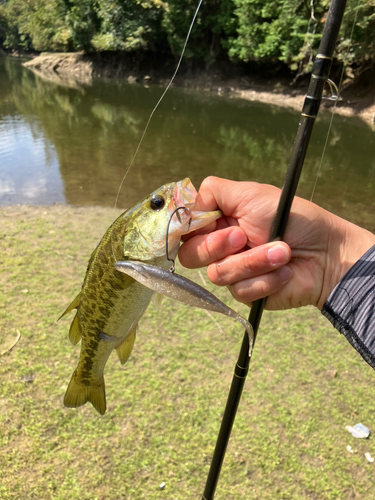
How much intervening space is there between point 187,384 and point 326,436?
1.21 metres

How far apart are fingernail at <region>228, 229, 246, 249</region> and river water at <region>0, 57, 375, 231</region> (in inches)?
273

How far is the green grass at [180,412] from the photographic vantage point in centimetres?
275

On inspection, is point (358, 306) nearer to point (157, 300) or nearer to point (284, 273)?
point (284, 273)

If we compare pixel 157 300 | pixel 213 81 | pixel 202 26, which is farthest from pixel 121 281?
pixel 202 26

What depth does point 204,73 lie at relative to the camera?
30.6 metres

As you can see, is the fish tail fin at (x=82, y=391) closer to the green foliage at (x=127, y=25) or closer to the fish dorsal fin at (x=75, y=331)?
the fish dorsal fin at (x=75, y=331)

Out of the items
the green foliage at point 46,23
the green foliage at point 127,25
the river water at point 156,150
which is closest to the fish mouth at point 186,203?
the river water at point 156,150

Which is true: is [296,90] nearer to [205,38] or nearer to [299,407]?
[205,38]

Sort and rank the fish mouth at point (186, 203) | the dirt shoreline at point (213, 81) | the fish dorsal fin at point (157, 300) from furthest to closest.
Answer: the dirt shoreline at point (213, 81) → the fish dorsal fin at point (157, 300) → the fish mouth at point (186, 203)

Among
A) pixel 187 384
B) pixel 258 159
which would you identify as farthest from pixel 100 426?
pixel 258 159

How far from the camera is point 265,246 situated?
5.15 feet

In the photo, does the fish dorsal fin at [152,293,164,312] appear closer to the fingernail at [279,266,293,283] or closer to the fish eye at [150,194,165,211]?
the fish eye at [150,194,165,211]

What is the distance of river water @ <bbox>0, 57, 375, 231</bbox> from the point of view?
9.59m

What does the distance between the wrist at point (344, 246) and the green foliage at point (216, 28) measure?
18863 millimetres
